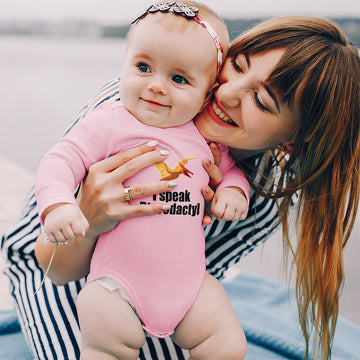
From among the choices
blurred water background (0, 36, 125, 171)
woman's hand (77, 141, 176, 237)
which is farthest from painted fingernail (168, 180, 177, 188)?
blurred water background (0, 36, 125, 171)

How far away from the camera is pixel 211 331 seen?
0.80m

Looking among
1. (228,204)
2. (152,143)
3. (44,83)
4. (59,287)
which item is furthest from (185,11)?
(44,83)

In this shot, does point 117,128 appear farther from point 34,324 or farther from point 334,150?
point 34,324

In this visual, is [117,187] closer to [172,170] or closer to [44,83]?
[172,170]

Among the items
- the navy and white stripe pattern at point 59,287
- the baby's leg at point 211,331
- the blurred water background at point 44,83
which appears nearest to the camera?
the baby's leg at point 211,331

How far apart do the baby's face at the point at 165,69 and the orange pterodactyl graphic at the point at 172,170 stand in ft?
0.22

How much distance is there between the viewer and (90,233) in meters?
0.87

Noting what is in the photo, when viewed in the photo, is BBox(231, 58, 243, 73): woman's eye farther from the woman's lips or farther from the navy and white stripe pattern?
the navy and white stripe pattern

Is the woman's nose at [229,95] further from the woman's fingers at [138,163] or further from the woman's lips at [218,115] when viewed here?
the woman's fingers at [138,163]

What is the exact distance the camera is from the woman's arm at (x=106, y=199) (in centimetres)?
80

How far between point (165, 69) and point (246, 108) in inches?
6.3

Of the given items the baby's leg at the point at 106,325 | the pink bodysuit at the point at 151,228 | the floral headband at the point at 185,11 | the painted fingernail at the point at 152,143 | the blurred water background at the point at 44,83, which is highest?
the floral headband at the point at 185,11

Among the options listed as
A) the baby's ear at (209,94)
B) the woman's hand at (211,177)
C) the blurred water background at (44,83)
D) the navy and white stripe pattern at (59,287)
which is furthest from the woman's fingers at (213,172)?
the blurred water background at (44,83)

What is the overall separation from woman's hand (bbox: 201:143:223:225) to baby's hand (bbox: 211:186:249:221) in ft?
0.05
